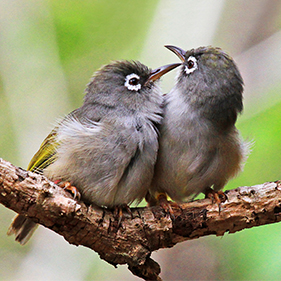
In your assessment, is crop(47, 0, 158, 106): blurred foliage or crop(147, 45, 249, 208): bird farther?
crop(47, 0, 158, 106): blurred foliage

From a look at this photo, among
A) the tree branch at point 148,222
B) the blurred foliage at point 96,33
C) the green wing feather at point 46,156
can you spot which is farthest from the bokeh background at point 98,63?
the tree branch at point 148,222

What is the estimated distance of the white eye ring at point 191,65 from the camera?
17.3ft

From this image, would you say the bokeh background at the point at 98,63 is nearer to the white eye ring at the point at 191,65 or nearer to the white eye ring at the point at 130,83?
the white eye ring at the point at 191,65

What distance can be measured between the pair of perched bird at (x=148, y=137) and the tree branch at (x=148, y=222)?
306 millimetres

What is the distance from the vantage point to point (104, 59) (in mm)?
9586

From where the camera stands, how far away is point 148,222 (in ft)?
15.4

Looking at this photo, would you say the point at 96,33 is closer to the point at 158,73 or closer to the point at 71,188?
the point at 158,73

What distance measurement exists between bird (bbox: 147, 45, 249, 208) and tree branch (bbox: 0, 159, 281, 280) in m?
0.24

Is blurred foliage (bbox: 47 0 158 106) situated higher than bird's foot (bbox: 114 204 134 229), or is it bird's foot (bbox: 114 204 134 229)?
blurred foliage (bbox: 47 0 158 106)

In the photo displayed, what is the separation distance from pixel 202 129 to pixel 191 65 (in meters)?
0.95

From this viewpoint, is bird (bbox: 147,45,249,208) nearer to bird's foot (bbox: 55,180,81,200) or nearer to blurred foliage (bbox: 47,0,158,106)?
bird's foot (bbox: 55,180,81,200)

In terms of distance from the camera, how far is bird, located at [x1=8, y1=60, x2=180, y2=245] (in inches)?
183

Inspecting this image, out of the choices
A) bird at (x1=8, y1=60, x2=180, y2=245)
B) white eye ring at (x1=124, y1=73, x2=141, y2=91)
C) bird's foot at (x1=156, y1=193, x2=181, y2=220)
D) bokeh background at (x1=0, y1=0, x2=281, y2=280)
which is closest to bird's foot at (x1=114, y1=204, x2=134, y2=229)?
bird at (x1=8, y1=60, x2=180, y2=245)

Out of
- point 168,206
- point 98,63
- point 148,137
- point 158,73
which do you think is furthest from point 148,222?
point 98,63
